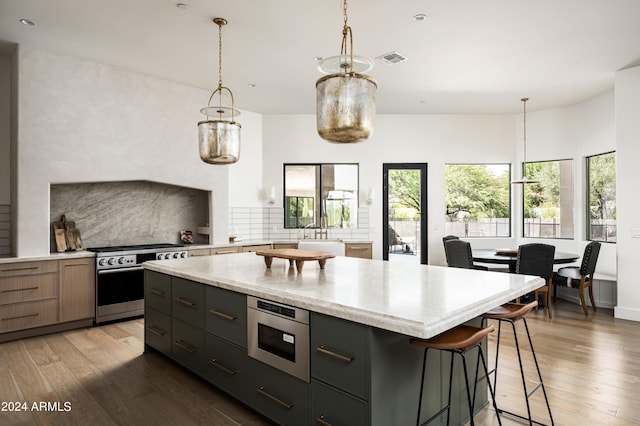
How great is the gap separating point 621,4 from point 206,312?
13.5ft

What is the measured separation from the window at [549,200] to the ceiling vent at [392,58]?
144 inches

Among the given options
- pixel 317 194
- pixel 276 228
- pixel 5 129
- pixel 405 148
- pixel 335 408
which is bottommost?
pixel 335 408

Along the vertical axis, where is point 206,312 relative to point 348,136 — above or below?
below

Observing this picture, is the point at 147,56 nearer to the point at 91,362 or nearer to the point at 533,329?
the point at 91,362

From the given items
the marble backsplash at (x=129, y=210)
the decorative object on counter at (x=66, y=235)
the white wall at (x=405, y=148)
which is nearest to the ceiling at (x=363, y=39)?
the white wall at (x=405, y=148)

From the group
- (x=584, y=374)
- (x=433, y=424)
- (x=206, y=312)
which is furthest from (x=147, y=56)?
(x=584, y=374)

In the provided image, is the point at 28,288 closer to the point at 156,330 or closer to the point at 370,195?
the point at 156,330

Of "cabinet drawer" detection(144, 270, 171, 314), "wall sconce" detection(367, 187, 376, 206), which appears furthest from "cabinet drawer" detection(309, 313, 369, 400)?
"wall sconce" detection(367, 187, 376, 206)

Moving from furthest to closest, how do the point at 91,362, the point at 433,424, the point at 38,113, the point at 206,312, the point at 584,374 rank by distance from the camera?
1. the point at 38,113
2. the point at 91,362
3. the point at 584,374
4. the point at 206,312
5. the point at 433,424

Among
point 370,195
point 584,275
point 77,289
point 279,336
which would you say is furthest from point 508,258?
point 77,289

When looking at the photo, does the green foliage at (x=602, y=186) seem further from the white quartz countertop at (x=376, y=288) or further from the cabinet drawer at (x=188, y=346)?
the cabinet drawer at (x=188, y=346)

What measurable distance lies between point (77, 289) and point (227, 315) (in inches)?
108

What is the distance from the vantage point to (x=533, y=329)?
4.40 meters

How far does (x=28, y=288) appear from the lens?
13.5ft
